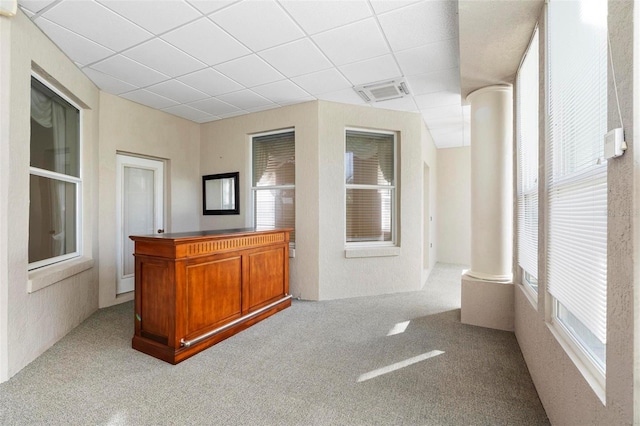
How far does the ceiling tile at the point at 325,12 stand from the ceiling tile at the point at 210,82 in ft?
4.39

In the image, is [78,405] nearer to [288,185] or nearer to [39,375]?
[39,375]

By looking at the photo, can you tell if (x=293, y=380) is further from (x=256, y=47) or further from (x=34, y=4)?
(x=34, y=4)

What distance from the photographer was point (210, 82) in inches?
138

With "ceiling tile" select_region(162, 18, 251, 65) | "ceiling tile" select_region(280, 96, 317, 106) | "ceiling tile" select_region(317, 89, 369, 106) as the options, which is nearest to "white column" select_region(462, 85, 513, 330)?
"ceiling tile" select_region(317, 89, 369, 106)

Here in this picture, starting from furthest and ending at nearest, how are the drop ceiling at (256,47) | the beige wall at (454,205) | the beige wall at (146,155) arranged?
the beige wall at (454,205) < the beige wall at (146,155) < the drop ceiling at (256,47)

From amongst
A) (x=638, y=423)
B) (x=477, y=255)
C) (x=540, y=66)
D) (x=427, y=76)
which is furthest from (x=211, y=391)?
(x=427, y=76)

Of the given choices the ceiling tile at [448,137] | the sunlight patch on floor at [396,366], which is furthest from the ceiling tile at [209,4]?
the ceiling tile at [448,137]

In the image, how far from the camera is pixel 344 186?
426cm

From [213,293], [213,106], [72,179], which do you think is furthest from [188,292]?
[213,106]

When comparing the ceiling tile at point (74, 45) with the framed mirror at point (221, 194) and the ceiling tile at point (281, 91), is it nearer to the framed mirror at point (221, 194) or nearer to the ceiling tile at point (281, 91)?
the ceiling tile at point (281, 91)

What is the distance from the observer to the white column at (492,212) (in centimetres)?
309

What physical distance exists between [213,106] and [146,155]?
121cm

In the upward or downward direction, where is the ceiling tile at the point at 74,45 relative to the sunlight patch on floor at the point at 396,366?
upward

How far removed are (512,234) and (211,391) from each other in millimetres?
3144
